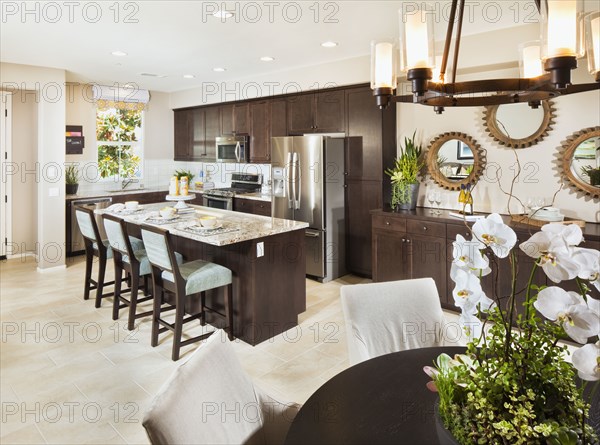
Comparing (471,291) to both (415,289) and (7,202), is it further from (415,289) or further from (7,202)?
(7,202)

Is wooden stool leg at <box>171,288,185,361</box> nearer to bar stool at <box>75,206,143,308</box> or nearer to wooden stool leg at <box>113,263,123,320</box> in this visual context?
wooden stool leg at <box>113,263,123,320</box>

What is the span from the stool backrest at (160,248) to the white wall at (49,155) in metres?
3.24

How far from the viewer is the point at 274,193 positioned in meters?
5.70

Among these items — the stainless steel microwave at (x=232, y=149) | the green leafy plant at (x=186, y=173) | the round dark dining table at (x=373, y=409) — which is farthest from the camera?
the green leafy plant at (x=186, y=173)

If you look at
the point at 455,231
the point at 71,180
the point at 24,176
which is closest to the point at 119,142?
the point at 71,180

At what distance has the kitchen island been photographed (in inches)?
134

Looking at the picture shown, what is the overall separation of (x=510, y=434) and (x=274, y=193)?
16.0 ft

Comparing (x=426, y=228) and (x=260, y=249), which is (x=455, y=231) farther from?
(x=260, y=249)

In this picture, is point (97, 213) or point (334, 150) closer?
point (97, 213)

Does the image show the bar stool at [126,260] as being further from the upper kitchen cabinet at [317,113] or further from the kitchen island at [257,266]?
the upper kitchen cabinet at [317,113]

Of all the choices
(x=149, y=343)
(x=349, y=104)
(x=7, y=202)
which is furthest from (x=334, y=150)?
(x=7, y=202)

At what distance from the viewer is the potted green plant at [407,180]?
15.2 feet

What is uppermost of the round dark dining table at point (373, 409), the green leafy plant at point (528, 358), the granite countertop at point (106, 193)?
the granite countertop at point (106, 193)

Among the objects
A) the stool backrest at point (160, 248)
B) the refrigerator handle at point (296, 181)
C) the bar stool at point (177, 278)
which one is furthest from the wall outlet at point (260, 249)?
the refrigerator handle at point (296, 181)
